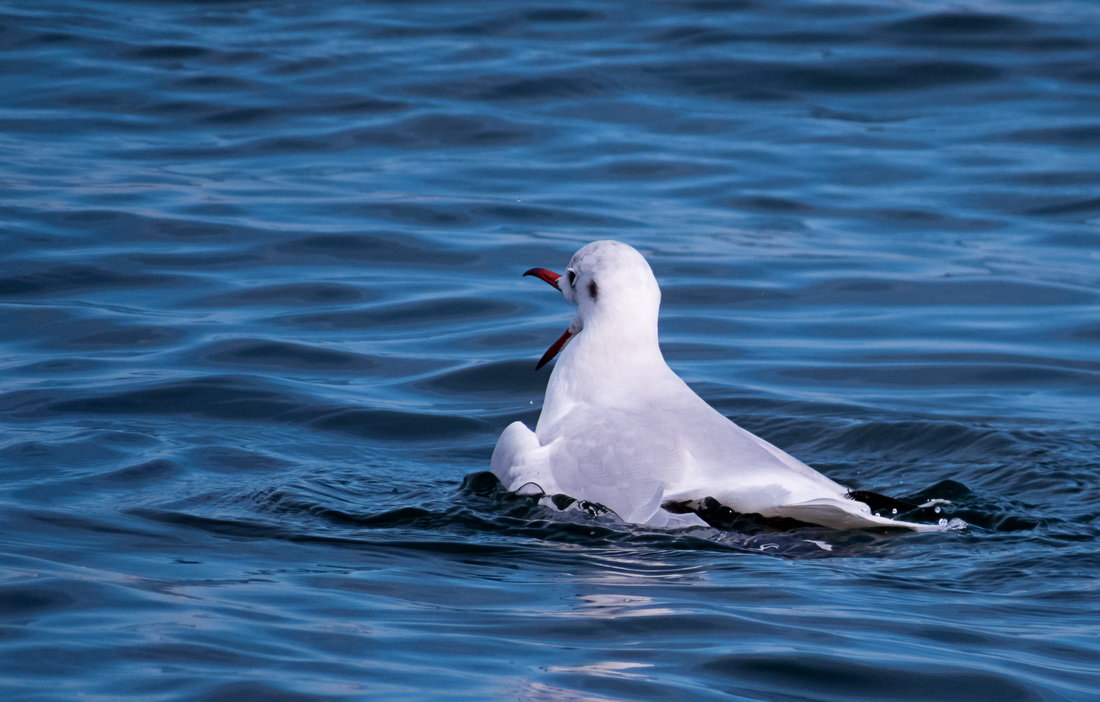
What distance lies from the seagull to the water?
13 cm

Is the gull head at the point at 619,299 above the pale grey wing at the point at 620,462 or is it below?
above

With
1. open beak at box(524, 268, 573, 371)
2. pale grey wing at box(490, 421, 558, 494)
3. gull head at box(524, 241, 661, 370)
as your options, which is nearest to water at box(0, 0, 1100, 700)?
pale grey wing at box(490, 421, 558, 494)

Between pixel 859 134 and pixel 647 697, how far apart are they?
418 inches

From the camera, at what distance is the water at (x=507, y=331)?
477cm

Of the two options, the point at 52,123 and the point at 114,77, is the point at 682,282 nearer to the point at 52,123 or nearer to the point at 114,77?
the point at 52,123

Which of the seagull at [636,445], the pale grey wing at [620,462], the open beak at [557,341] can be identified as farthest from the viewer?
the open beak at [557,341]

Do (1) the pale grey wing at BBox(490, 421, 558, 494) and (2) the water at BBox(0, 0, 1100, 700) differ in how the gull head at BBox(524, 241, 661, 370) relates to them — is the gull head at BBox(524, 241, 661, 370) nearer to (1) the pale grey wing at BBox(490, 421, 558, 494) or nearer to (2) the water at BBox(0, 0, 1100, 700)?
(1) the pale grey wing at BBox(490, 421, 558, 494)

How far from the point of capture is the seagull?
5723 mm

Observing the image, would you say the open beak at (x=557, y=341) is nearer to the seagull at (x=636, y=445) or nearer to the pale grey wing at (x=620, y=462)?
the seagull at (x=636, y=445)

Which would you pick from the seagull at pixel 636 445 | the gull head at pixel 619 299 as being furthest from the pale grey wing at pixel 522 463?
the gull head at pixel 619 299

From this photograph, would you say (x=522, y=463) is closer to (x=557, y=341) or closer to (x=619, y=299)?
(x=619, y=299)

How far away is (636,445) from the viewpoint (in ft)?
20.0

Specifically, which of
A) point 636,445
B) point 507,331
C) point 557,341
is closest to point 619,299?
point 557,341

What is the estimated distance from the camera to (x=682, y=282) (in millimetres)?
10625
